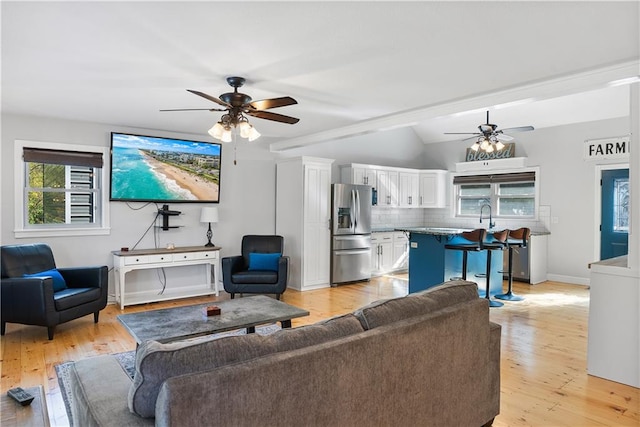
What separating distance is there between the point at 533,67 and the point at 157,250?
15.6ft

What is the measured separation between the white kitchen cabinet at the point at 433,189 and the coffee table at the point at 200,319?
5.68m

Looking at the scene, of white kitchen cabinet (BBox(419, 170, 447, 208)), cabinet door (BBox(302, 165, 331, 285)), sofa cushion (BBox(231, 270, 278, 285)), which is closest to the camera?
sofa cushion (BBox(231, 270, 278, 285))

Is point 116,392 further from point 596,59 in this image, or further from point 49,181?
point 49,181

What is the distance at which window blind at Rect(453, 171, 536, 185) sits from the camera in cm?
732

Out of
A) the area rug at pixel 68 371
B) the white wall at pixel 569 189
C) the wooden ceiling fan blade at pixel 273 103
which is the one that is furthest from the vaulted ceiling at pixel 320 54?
the white wall at pixel 569 189

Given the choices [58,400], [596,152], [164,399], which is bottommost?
[58,400]

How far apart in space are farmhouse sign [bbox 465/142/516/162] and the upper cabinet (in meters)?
0.64

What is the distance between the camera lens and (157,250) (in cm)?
540

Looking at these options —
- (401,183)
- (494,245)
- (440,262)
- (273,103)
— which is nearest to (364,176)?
A: (401,183)

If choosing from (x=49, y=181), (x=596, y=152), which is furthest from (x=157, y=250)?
(x=596, y=152)

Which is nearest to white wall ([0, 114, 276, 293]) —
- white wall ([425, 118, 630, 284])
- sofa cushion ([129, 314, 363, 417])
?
sofa cushion ([129, 314, 363, 417])

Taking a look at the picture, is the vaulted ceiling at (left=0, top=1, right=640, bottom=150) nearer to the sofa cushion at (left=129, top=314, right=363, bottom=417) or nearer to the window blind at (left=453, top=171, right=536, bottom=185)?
the sofa cushion at (left=129, top=314, right=363, bottom=417)

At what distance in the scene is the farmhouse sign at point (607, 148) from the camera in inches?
243

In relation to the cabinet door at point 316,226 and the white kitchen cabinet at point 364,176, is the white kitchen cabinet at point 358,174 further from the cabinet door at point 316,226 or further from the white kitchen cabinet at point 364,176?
the cabinet door at point 316,226
